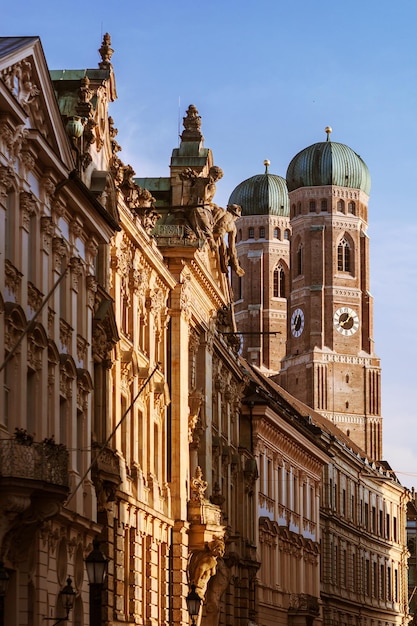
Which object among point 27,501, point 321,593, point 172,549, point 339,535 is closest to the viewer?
point 27,501

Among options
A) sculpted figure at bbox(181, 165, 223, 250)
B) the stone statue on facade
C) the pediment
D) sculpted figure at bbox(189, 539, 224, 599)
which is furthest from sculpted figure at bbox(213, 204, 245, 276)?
the pediment

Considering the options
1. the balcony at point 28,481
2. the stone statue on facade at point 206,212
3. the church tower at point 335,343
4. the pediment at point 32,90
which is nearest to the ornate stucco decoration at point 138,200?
the stone statue on facade at point 206,212

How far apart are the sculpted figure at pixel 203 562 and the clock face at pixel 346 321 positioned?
441ft

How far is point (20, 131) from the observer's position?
37781 millimetres

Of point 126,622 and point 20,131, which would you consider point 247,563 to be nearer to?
point 126,622

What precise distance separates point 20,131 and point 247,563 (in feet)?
132

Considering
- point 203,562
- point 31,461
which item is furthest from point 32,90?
point 203,562

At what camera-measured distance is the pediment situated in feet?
121

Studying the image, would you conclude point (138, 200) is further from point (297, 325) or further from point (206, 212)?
point (297, 325)

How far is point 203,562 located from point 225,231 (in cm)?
1299

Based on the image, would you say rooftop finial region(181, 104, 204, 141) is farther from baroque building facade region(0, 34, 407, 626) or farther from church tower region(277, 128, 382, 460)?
church tower region(277, 128, 382, 460)

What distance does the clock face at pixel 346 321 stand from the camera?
19638 centimetres

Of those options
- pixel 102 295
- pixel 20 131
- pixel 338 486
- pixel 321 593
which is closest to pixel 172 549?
pixel 102 295

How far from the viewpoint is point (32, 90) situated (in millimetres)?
38906
